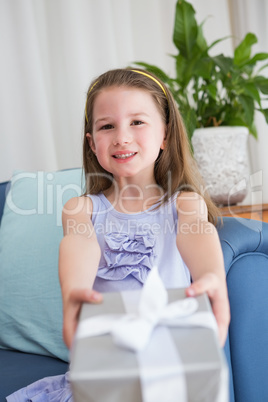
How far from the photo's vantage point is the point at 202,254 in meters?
0.85

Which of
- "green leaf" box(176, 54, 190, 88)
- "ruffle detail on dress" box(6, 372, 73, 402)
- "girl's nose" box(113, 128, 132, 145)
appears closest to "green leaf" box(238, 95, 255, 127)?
"green leaf" box(176, 54, 190, 88)

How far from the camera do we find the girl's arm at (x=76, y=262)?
26.7 inches

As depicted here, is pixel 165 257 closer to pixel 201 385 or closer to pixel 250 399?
pixel 250 399

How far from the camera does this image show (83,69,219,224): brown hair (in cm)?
117

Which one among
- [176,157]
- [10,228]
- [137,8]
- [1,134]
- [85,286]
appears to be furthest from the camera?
[137,8]

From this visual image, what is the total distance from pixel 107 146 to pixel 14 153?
1138 millimetres

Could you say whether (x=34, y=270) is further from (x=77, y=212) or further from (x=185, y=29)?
(x=185, y=29)

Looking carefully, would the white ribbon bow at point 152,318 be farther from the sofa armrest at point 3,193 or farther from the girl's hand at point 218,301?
the sofa armrest at point 3,193

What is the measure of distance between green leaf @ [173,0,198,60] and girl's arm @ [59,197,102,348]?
1.03 m

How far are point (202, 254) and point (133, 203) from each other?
1.21 feet

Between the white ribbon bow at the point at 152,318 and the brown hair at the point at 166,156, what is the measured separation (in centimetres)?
60

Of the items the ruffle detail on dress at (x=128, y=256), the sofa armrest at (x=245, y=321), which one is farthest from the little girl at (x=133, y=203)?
the sofa armrest at (x=245, y=321)

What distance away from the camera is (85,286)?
2.61 feet

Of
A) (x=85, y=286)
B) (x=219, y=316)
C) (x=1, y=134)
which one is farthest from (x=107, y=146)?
(x=1, y=134)
